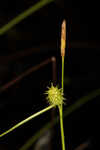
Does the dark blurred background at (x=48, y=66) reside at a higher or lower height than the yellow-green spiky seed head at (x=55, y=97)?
higher

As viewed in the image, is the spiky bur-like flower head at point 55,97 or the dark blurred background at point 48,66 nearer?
the spiky bur-like flower head at point 55,97

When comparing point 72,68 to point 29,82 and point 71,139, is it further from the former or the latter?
point 71,139

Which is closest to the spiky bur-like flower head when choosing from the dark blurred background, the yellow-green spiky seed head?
the yellow-green spiky seed head

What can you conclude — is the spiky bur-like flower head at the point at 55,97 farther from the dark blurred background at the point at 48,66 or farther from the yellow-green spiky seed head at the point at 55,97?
the dark blurred background at the point at 48,66

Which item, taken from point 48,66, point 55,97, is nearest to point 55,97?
point 55,97

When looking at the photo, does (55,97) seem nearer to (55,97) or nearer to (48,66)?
(55,97)

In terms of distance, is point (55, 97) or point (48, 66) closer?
point (55, 97)

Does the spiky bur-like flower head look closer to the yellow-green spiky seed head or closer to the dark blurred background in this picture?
the yellow-green spiky seed head

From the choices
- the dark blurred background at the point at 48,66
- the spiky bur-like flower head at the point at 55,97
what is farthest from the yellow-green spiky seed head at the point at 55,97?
the dark blurred background at the point at 48,66
